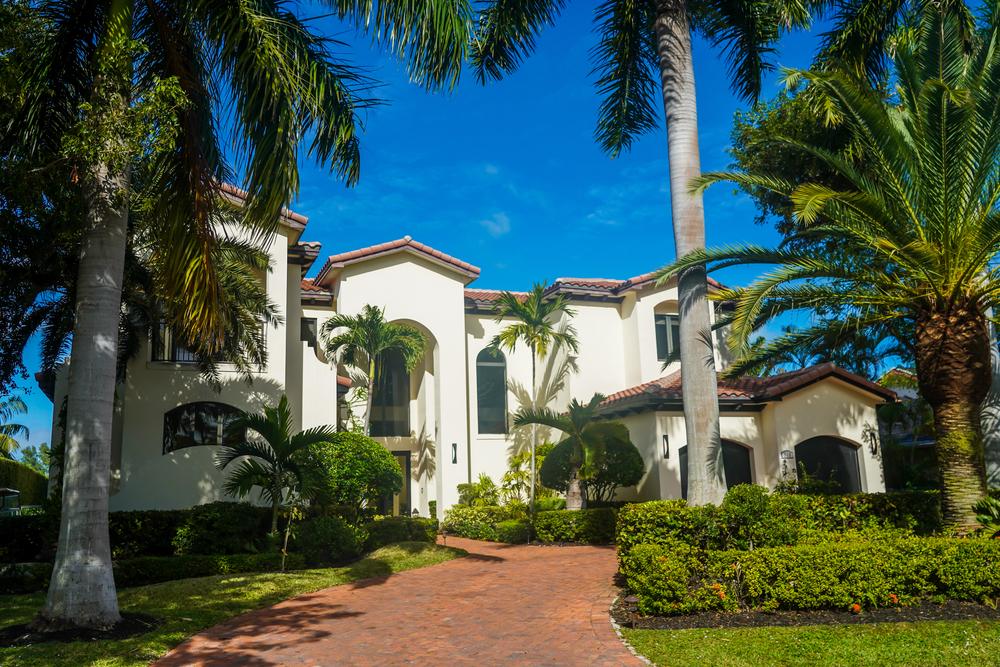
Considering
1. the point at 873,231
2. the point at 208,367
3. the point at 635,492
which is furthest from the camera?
the point at 635,492

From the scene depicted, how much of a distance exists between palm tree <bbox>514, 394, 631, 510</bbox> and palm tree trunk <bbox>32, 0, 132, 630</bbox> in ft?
38.3

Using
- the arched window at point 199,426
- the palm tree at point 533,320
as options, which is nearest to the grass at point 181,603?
the arched window at point 199,426

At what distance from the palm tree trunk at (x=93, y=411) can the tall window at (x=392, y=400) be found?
1515 cm

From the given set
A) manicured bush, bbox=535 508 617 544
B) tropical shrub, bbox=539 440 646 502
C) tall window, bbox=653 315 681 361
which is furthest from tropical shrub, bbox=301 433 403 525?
tall window, bbox=653 315 681 361

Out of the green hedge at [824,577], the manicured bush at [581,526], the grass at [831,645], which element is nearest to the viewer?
the grass at [831,645]

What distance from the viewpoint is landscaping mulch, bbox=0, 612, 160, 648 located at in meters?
7.60

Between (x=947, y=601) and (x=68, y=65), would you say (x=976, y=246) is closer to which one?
(x=947, y=601)

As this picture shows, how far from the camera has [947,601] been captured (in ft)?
27.7

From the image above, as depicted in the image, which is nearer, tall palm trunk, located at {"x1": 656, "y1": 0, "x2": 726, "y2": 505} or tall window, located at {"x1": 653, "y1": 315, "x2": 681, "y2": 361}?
tall palm trunk, located at {"x1": 656, "y1": 0, "x2": 726, "y2": 505}

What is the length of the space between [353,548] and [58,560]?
6826 millimetres

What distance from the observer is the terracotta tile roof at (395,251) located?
71.2 ft

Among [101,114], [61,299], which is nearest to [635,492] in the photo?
[61,299]

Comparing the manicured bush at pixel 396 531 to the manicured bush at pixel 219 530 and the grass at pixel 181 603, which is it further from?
the manicured bush at pixel 219 530

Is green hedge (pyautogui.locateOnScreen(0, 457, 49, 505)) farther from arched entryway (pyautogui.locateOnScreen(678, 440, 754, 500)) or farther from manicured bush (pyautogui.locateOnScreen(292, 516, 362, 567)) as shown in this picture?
arched entryway (pyautogui.locateOnScreen(678, 440, 754, 500))
